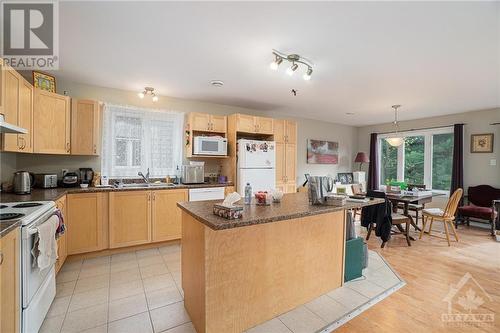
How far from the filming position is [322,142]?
616cm

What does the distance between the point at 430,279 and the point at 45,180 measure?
4816mm

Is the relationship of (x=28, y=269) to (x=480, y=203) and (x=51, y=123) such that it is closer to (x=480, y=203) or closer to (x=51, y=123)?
(x=51, y=123)

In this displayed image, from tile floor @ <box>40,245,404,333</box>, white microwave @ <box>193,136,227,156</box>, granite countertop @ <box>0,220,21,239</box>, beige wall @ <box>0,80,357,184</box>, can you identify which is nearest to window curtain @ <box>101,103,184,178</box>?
beige wall @ <box>0,80,357,184</box>

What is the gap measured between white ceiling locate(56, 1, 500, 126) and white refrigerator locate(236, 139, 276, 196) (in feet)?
2.90

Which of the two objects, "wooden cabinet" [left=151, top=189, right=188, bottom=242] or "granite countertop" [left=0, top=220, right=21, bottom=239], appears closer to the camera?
"granite countertop" [left=0, top=220, right=21, bottom=239]

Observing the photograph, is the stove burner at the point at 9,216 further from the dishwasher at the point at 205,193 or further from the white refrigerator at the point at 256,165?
the white refrigerator at the point at 256,165

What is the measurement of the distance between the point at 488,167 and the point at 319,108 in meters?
3.58

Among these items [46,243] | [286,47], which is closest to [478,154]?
[286,47]

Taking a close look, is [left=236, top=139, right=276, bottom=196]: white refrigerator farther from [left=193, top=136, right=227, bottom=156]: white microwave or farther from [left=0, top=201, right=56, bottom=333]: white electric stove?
[left=0, top=201, right=56, bottom=333]: white electric stove

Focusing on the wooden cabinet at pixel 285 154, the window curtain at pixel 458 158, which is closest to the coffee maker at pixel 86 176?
the wooden cabinet at pixel 285 154

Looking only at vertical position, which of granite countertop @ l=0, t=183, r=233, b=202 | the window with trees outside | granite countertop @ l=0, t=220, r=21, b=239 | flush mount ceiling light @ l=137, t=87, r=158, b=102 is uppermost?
flush mount ceiling light @ l=137, t=87, r=158, b=102

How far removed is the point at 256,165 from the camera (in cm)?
406

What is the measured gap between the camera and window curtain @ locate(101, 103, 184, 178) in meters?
3.54

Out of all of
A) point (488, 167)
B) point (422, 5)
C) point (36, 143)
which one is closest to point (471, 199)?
point (488, 167)
